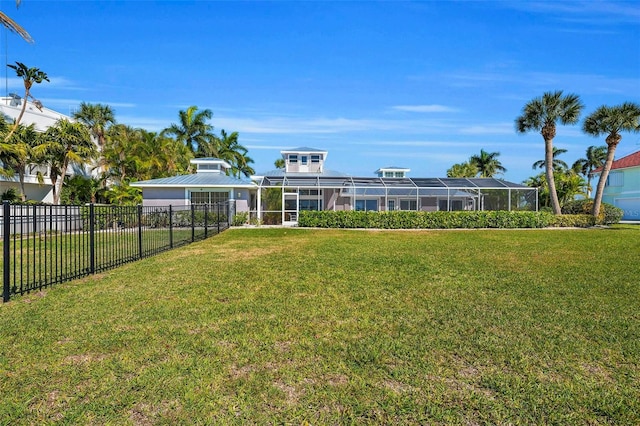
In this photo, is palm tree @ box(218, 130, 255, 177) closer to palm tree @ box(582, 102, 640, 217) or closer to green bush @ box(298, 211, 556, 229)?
green bush @ box(298, 211, 556, 229)

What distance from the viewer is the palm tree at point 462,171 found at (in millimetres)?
43781

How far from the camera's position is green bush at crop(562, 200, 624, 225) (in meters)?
25.4

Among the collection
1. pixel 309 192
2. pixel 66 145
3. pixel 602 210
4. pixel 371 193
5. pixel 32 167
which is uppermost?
pixel 66 145

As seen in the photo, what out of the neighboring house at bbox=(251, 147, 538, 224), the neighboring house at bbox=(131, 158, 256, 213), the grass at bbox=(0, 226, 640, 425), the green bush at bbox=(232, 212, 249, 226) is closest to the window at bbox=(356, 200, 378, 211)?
the neighboring house at bbox=(251, 147, 538, 224)

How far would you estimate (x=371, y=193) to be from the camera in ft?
90.2

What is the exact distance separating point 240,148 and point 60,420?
3976 cm

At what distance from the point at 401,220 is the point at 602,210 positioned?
14635 mm

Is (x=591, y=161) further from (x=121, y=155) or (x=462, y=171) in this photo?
(x=121, y=155)

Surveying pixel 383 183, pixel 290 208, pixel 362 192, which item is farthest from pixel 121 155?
pixel 383 183

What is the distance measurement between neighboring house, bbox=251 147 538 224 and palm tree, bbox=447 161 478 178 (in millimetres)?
14129

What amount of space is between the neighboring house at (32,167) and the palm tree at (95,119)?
202cm

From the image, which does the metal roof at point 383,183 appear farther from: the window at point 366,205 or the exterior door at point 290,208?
the window at point 366,205

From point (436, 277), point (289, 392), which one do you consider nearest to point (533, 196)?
point (436, 277)

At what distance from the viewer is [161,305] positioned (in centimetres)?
564
